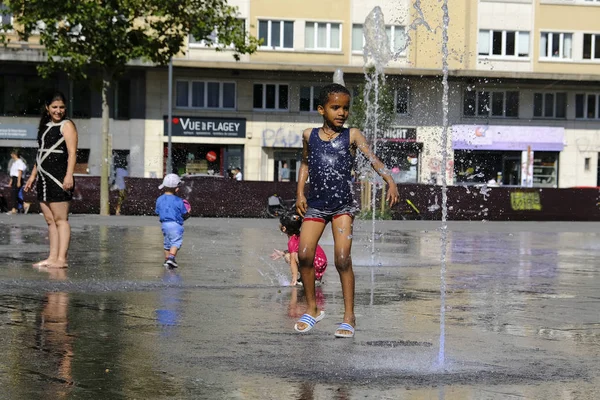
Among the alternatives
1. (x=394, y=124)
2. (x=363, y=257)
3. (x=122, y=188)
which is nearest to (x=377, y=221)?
(x=122, y=188)

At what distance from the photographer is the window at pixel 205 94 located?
48.6m

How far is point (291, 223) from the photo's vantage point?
11797 millimetres

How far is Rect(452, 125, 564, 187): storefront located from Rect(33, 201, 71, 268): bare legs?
38.9 m

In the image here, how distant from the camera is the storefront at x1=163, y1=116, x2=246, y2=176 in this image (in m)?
48.4

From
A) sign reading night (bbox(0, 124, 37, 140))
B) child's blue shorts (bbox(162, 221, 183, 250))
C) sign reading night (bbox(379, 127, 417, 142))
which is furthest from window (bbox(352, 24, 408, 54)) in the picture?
child's blue shorts (bbox(162, 221, 183, 250))

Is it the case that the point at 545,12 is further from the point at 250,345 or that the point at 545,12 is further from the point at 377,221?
the point at 250,345

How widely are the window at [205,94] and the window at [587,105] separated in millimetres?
15989

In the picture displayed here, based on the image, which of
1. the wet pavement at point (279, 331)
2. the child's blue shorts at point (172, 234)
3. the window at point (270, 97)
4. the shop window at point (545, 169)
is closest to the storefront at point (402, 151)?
the window at point (270, 97)

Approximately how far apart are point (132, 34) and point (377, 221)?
28.5 feet

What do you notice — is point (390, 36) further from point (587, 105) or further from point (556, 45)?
point (587, 105)

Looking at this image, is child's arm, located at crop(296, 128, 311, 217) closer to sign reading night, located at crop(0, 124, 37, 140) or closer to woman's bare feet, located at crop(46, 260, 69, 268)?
woman's bare feet, located at crop(46, 260, 69, 268)

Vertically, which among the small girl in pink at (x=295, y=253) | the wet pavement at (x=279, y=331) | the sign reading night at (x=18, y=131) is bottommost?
the wet pavement at (x=279, y=331)

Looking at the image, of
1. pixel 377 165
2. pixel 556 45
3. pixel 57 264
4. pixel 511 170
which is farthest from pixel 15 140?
pixel 377 165

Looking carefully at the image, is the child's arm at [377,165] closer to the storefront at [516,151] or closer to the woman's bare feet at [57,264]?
the woman's bare feet at [57,264]
